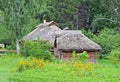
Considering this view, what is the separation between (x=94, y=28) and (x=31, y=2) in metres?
23.5

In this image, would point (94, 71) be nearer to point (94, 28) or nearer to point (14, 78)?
point (14, 78)

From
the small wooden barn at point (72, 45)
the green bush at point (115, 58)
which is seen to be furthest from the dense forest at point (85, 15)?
the green bush at point (115, 58)

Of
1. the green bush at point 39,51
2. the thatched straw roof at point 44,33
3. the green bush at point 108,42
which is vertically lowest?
the green bush at point 108,42

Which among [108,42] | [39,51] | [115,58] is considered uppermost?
A: [39,51]

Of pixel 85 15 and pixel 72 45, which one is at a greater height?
pixel 72 45

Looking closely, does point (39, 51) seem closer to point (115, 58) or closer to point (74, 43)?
point (115, 58)

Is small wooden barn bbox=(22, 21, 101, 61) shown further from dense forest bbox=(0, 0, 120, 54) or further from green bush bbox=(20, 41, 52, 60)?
dense forest bbox=(0, 0, 120, 54)

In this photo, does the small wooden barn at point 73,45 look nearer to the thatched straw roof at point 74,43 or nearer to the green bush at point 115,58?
the thatched straw roof at point 74,43

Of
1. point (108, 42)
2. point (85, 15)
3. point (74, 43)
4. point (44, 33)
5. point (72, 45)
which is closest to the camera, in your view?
point (72, 45)

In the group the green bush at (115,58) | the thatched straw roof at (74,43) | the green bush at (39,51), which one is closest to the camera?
the green bush at (115,58)

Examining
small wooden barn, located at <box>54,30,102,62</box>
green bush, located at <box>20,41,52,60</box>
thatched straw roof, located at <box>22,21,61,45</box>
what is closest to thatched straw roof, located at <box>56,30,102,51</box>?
small wooden barn, located at <box>54,30,102,62</box>

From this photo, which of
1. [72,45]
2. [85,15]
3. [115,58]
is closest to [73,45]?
[72,45]

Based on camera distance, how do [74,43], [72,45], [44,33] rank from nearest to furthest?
[72,45] → [74,43] → [44,33]

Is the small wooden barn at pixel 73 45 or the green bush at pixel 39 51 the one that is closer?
the green bush at pixel 39 51
